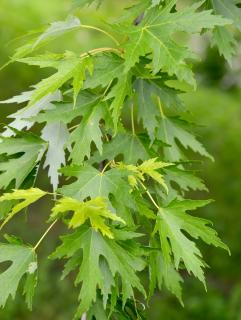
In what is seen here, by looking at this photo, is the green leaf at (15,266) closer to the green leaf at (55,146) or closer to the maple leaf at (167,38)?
the green leaf at (55,146)

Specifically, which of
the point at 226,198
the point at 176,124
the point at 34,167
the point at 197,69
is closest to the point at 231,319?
the point at 226,198

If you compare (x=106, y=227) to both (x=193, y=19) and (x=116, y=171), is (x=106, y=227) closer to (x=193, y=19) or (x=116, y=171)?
(x=116, y=171)

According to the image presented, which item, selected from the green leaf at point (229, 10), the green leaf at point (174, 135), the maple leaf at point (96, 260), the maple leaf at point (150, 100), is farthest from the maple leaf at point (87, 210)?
the green leaf at point (229, 10)

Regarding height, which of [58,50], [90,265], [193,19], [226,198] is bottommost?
[226,198]

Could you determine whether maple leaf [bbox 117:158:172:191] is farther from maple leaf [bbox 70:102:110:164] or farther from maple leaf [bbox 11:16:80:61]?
maple leaf [bbox 11:16:80:61]

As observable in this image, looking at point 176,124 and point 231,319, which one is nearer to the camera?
point 176,124

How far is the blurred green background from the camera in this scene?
289 cm

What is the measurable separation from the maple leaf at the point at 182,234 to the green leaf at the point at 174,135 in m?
0.22

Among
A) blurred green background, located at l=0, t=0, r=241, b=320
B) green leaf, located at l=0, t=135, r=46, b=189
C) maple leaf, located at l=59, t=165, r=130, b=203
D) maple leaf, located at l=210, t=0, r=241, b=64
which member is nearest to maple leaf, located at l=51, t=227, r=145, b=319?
maple leaf, located at l=59, t=165, r=130, b=203

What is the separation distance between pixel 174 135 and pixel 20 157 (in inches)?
13.9

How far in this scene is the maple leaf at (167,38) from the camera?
0.94 m

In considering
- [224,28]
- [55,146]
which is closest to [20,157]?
[55,146]

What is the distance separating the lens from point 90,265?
932mm

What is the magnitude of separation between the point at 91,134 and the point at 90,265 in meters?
0.23
